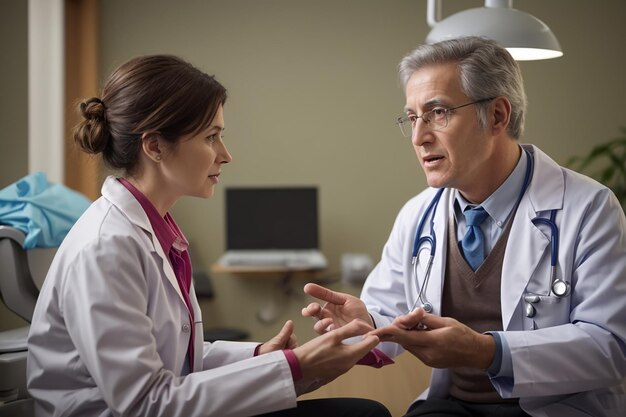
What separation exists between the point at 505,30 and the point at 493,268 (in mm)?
862

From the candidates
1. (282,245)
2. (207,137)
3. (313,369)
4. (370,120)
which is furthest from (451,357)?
(370,120)

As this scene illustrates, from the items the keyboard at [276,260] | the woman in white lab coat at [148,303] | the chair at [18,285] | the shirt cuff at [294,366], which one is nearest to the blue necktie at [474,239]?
the woman in white lab coat at [148,303]

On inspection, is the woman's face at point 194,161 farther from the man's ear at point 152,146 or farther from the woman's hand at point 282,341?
the woman's hand at point 282,341

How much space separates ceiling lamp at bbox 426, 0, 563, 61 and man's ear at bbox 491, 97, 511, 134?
0.44 metres

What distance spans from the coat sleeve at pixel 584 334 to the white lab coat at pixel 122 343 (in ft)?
1.71

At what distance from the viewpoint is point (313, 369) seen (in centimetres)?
133

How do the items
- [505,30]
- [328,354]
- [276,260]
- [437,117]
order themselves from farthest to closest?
1. [276,260]
2. [505,30]
3. [437,117]
4. [328,354]

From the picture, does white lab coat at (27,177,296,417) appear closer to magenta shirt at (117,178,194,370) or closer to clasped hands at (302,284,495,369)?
magenta shirt at (117,178,194,370)

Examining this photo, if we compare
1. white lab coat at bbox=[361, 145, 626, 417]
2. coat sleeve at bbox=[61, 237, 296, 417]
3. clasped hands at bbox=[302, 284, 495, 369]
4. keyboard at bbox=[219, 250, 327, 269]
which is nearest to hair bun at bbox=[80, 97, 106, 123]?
coat sleeve at bbox=[61, 237, 296, 417]

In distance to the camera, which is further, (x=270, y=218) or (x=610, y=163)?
(x=610, y=163)

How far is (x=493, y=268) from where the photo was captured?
5.61ft

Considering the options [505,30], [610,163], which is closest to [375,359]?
[505,30]

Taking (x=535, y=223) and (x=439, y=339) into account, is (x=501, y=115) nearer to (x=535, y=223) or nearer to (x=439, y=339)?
(x=535, y=223)

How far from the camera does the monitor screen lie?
4520mm
